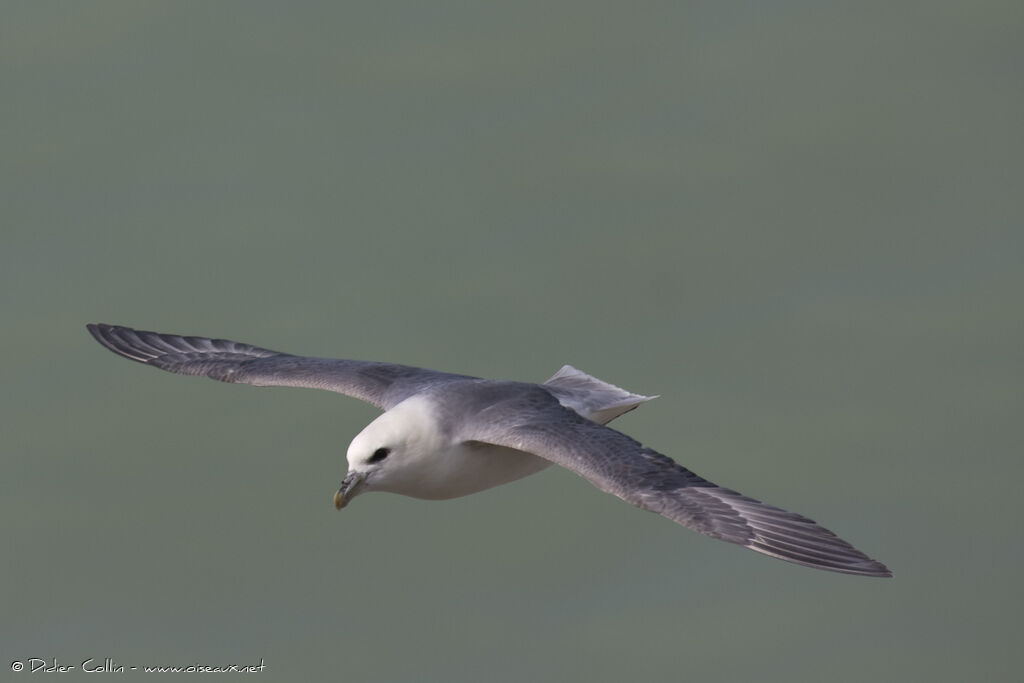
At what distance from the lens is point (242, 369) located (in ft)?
45.3

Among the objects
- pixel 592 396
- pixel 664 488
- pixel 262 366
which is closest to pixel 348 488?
pixel 664 488

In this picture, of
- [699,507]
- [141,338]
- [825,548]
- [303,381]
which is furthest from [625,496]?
[141,338]

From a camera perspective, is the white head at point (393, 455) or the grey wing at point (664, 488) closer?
the grey wing at point (664, 488)

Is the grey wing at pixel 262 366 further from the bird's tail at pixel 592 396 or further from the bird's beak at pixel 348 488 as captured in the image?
the bird's beak at pixel 348 488

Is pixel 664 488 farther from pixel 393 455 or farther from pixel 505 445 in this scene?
pixel 393 455

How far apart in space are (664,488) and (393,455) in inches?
69.8

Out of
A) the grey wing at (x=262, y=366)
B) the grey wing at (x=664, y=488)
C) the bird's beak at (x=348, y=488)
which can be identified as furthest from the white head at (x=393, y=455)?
the grey wing at (x=262, y=366)

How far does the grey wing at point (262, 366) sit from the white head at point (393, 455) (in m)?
0.80

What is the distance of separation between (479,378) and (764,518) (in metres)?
2.60

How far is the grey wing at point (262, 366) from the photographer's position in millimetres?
13281

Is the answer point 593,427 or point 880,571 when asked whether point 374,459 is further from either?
point 880,571

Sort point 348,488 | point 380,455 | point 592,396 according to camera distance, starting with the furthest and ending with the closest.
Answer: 1. point 592,396
2. point 380,455
3. point 348,488

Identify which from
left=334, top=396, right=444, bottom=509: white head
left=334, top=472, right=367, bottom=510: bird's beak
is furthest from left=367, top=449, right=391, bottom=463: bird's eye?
left=334, top=472, right=367, bottom=510: bird's beak

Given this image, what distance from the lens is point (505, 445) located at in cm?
1205
